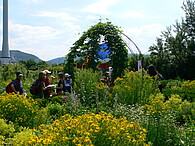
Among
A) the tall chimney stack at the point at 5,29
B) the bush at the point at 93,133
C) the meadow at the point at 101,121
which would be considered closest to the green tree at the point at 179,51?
the meadow at the point at 101,121

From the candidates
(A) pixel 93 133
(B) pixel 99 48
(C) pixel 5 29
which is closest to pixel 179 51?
(B) pixel 99 48

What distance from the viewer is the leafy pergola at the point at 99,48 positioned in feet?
26.4

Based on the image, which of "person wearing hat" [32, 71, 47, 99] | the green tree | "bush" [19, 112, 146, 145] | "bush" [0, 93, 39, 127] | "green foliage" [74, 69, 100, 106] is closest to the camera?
"bush" [19, 112, 146, 145]

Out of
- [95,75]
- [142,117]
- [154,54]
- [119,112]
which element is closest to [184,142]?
[142,117]

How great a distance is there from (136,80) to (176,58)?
10.9 metres

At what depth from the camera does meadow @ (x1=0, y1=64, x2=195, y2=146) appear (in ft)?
9.04

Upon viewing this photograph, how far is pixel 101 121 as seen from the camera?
304 cm

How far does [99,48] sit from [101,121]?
531cm

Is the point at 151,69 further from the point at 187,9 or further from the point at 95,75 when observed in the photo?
the point at 187,9

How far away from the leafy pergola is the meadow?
3.24 ft

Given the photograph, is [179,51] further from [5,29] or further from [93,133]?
[5,29]

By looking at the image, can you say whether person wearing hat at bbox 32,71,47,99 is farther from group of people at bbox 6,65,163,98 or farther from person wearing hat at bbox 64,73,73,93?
person wearing hat at bbox 64,73,73,93

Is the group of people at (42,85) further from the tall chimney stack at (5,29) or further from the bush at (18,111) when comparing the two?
the tall chimney stack at (5,29)

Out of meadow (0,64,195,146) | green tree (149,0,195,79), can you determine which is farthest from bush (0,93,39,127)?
green tree (149,0,195,79)
